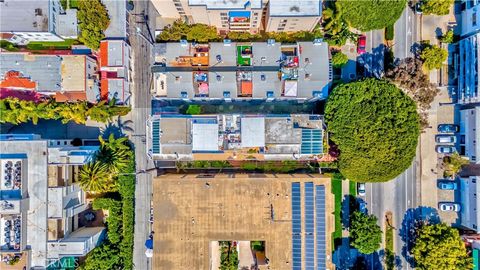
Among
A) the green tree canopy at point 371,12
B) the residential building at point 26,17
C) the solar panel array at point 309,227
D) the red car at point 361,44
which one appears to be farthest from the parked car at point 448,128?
the residential building at point 26,17

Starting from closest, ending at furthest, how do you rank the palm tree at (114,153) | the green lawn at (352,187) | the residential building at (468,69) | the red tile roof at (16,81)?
the residential building at (468,69) < the red tile roof at (16,81) < the palm tree at (114,153) < the green lawn at (352,187)

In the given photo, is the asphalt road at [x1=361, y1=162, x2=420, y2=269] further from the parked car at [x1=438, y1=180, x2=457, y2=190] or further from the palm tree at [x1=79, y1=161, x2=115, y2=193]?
the palm tree at [x1=79, y1=161, x2=115, y2=193]

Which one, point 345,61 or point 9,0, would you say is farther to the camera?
point 345,61

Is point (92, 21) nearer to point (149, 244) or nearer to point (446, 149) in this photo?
point (149, 244)

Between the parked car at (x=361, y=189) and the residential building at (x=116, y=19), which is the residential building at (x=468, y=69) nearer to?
the parked car at (x=361, y=189)

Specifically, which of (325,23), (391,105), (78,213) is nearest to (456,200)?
(391,105)

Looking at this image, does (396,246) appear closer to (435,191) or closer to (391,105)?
(435,191)
